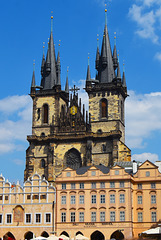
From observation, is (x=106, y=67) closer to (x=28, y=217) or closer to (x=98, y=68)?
(x=98, y=68)

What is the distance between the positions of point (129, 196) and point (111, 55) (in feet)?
117

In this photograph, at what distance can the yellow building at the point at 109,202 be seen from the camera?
5538 cm

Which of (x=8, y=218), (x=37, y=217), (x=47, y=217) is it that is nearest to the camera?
(x=47, y=217)

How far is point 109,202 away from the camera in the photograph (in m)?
56.2

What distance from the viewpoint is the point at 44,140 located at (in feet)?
257

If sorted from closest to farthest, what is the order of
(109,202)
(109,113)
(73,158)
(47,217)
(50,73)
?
(109,202), (47,217), (73,158), (109,113), (50,73)

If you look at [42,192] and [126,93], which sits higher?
[126,93]

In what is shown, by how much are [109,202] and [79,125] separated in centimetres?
2456

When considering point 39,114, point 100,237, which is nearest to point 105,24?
point 39,114

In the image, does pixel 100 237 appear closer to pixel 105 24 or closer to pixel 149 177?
pixel 149 177

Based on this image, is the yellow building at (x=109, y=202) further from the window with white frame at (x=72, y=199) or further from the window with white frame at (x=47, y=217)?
the window with white frame at (x=47, y=217)

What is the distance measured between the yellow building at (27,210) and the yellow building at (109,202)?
1.64m

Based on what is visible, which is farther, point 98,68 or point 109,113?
point 98,68

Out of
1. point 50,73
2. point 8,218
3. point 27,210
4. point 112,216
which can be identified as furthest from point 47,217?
point 50,73
